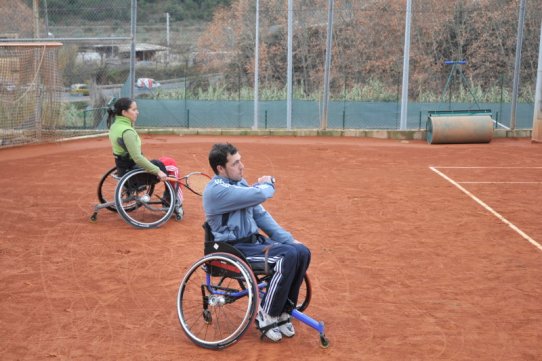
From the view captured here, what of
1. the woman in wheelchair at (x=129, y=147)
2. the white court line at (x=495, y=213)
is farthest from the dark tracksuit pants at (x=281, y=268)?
the white court line at (x=495, y=213)

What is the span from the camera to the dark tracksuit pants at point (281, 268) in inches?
226

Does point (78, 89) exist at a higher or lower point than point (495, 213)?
higher

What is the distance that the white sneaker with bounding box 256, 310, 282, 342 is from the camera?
5902 mm

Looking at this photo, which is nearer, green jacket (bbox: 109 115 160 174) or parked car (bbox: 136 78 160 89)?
green jacket (bbox: 109 115 160 174)

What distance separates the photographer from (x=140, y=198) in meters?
9.55

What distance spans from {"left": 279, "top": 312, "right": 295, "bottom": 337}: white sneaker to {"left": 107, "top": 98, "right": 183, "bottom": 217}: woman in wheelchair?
364cm

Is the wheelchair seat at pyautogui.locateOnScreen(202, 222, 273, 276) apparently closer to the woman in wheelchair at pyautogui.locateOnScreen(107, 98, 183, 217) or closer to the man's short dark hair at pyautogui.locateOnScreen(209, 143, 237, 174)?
the man's short dark hair at pyautogui.locateOnScreen(209, 143, 237, 174)

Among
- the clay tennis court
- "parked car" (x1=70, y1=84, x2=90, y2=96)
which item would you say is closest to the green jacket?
the clay tennis court

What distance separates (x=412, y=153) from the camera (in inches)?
664

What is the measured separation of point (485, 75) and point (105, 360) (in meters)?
17.6

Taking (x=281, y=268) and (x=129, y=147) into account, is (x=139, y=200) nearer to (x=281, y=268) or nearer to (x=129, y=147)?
(x=129, y=147)

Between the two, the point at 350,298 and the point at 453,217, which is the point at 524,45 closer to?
the point at 453,217

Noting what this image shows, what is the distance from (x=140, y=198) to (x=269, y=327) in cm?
406

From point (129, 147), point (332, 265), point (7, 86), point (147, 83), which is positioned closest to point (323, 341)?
point (332, 265)
